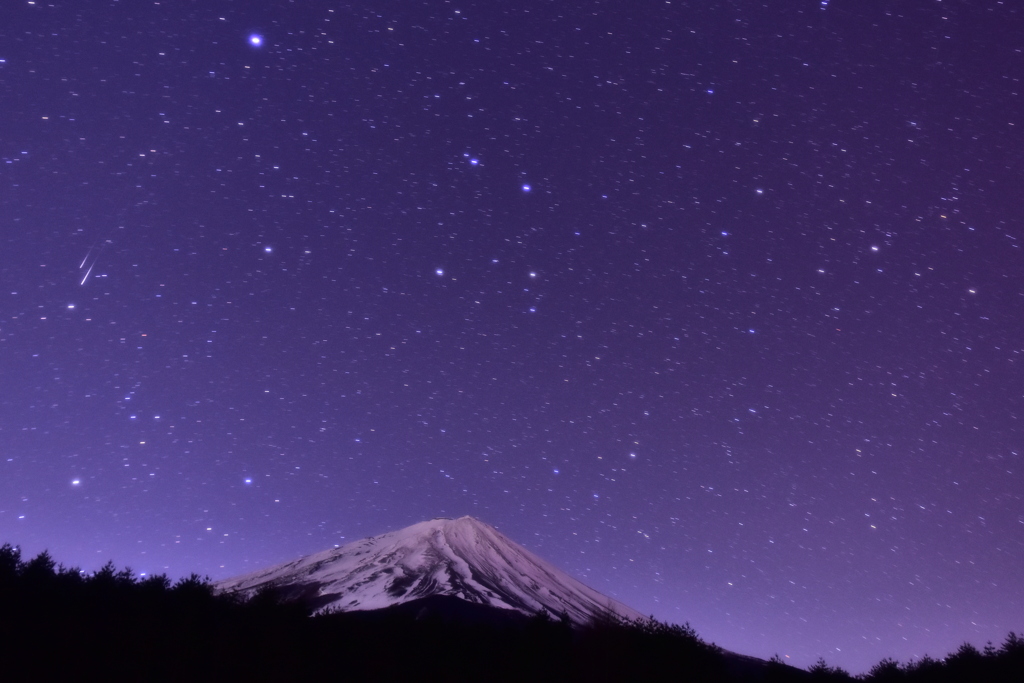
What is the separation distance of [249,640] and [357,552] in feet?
323

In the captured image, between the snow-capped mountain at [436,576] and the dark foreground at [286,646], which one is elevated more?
the snow-capped mountain at [436,576]

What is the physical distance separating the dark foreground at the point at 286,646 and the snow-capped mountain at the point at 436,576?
146 ft

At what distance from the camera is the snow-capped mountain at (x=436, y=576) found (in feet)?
316

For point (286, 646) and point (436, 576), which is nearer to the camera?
point (286, 646)

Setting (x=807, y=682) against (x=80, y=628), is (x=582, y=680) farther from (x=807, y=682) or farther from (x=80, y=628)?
(x=80, y=628)

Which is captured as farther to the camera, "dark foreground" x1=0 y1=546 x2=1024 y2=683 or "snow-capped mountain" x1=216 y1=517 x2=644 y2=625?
"snow-capped mountain" x1=216 y1=517 x2=644 y2=625

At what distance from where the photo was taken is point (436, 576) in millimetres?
104812

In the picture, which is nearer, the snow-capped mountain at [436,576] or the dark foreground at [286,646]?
the dark foreground at [286,646]

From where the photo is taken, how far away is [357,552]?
129 m

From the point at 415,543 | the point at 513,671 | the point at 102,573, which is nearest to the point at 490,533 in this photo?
the point at 415,543

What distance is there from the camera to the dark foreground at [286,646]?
29.8m

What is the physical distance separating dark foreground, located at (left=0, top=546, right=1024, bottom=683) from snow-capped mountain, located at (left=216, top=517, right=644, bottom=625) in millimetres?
44624

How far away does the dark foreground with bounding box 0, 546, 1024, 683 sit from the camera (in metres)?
29.8

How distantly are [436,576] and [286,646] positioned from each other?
243 ft
